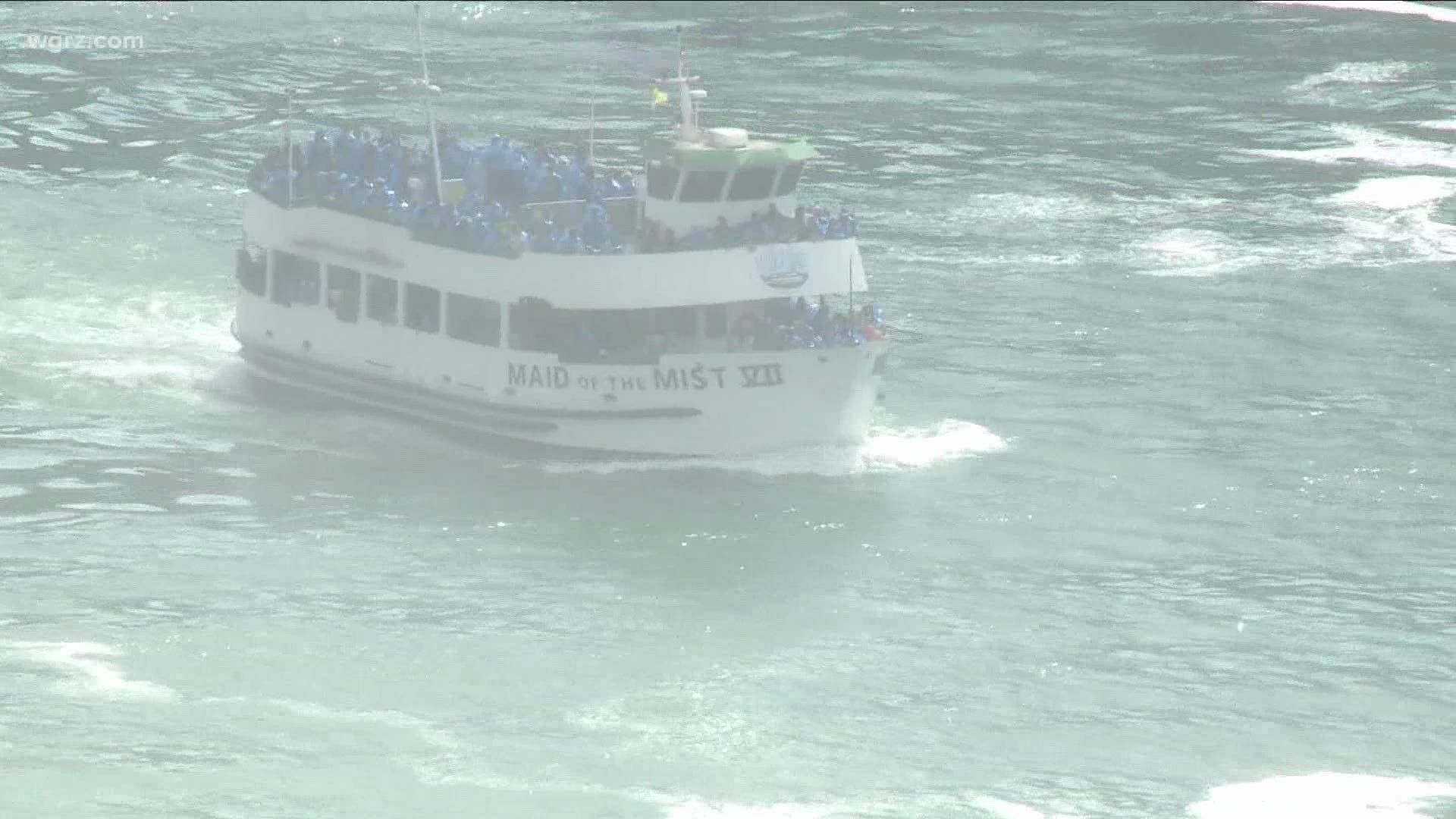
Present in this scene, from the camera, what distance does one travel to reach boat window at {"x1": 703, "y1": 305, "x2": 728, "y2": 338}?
42.3m

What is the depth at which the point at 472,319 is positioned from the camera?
143 ft

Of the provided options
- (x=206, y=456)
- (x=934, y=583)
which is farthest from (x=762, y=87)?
(x=934, y=583)

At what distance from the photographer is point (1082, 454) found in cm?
4316

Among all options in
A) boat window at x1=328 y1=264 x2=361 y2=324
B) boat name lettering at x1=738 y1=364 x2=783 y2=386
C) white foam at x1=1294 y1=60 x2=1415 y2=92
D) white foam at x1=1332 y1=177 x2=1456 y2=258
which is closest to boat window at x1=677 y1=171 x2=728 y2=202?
boat name lettering at x1=738 y1=364 x2=783 y2=386

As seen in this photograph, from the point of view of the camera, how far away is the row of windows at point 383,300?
4347cm

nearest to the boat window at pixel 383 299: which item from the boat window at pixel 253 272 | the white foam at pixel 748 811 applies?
the boat window at pixel 253 272

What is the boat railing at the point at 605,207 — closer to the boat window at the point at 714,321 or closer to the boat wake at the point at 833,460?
the boat window at the point at 714,321

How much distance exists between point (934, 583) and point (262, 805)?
37.3 feet

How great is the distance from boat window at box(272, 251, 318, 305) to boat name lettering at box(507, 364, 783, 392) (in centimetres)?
521

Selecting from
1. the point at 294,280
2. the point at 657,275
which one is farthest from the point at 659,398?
the point at 294,280

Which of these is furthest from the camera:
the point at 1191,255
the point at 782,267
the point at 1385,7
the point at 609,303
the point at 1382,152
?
the point at 1385,7

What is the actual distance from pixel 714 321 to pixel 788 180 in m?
2.93

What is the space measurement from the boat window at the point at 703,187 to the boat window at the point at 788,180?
3.76ft

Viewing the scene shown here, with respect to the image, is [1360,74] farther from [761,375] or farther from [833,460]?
[761,375]
